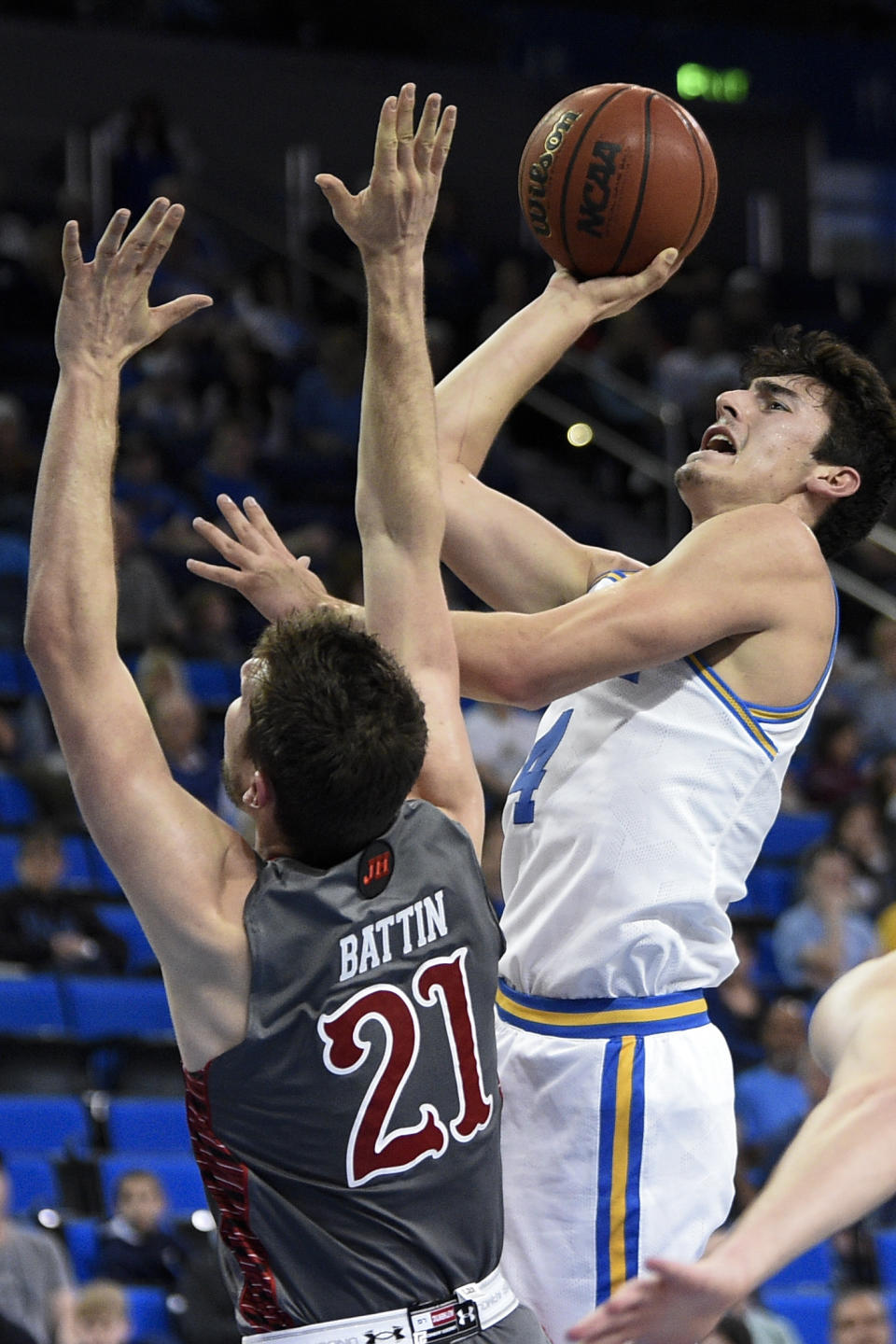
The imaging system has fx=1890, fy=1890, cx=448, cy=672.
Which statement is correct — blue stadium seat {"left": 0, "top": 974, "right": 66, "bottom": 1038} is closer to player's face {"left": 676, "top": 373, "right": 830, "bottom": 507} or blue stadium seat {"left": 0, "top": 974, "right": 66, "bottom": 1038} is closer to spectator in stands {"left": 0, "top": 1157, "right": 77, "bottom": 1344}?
spectator in stands {"left": 0, "top": 1157, "right": 77, "bottom": 1344}

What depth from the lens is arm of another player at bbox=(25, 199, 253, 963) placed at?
2641mm

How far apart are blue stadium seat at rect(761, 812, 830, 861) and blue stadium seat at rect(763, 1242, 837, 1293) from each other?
2.64 m

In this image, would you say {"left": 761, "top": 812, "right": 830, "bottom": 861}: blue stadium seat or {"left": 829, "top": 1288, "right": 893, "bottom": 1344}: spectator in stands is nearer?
{"left": 829, "top": 1288, "right": 893, "bottom": 1344}: spectator in stands

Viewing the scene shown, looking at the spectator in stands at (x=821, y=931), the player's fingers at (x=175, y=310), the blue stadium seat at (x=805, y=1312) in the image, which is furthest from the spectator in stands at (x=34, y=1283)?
the player's fingers at (x=175, y=310)

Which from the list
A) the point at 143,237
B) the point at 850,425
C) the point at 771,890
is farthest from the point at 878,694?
the point at 143,237

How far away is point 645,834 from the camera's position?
11.6 ft

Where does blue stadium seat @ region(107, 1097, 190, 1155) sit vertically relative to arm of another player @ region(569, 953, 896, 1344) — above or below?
below

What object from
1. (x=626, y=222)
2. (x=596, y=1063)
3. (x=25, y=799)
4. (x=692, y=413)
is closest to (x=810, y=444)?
(x=626, y=222)

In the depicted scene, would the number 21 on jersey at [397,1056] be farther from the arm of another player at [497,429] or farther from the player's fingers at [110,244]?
the arm of another player at [497,429]

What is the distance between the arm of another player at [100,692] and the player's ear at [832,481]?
1537 mm

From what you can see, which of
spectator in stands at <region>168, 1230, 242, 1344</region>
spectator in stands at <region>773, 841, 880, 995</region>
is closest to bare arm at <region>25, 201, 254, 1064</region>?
spectator in stands at <region>168, 1230, 242, 1344</region>

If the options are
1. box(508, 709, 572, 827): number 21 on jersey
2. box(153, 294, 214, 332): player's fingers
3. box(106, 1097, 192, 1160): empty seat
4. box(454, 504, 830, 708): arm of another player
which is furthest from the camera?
box(106, 1097, 192, 1160): empty seat

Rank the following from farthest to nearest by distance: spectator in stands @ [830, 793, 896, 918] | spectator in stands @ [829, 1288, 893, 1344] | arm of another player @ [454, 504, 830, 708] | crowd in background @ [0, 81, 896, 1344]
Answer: spectator in stands @ [830, 793, 896, 918] < crowd in background @ [0, 81, 896, 1344] < spectator in stands @ [829, 1288, 893, 1344] < arm of another player @ [454, 504, 830, 708]

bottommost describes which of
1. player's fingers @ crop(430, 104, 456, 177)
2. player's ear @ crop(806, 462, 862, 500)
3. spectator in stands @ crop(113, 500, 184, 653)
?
spectator in stands @ crop(113, 500, 184, 653)
